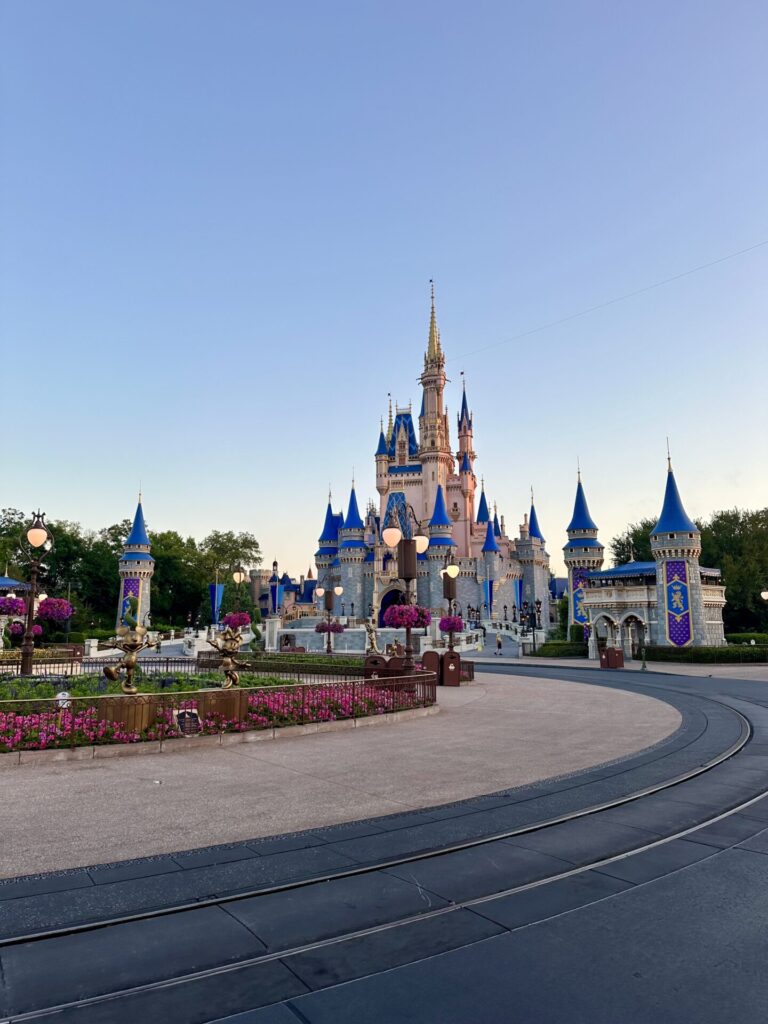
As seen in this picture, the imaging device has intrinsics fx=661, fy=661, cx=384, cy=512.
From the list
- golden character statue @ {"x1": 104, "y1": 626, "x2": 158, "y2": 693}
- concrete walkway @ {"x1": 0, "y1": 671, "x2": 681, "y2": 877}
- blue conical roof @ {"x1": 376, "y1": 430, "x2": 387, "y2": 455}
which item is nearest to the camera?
concrete walkway @ {"x1": 0, "y1": 671, "x2": 681, "y2": 877}

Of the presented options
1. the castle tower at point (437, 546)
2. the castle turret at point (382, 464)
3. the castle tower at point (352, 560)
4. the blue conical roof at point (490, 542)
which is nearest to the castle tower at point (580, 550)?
Result: the castle tower at point (437, 546)

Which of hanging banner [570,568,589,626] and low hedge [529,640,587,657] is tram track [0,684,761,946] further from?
hanging banner [570,568,589,626]

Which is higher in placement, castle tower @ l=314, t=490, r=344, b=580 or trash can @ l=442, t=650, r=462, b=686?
castle tower @ l=314, t=490, r=344, b=580

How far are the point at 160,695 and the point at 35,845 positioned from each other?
210 inches

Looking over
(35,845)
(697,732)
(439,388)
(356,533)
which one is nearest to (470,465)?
(439,388)

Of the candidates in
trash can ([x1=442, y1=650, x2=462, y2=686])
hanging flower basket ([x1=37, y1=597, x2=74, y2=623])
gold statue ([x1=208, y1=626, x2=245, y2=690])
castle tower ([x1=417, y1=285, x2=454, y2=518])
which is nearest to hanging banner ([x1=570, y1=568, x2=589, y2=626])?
trash can ([x1=442, y1=650, x2=462, y2=686])

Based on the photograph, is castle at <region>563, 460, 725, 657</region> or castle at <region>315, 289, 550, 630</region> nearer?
castle at <region>563, 460, 725, 657</region>

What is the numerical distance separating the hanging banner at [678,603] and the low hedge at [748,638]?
30.1 ft

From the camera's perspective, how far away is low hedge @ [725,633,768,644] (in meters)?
47.2

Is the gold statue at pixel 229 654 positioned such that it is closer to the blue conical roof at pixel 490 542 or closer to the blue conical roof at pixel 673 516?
the blue conical roof at pixel 673 516

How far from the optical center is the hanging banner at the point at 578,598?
172ft

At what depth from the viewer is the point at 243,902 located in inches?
199

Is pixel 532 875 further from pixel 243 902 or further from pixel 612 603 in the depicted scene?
pixel 612 603

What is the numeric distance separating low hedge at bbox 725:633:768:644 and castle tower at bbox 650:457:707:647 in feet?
27.1
